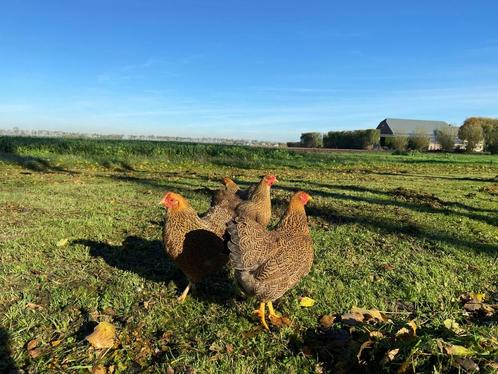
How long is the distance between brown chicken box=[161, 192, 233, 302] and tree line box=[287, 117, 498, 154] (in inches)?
2563

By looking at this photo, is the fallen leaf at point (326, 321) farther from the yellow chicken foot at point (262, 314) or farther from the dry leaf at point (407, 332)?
the dry leaf at point (407, 332)

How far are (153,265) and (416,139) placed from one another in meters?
70.1

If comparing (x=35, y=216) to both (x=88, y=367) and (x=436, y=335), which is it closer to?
(x=88, y=367)

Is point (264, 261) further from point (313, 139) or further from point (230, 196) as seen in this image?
Result: point (313, 139)

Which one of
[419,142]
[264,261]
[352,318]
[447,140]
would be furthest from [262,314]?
[447,140]

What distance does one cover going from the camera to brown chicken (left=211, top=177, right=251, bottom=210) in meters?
5.84

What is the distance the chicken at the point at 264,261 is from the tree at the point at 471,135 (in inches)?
2987

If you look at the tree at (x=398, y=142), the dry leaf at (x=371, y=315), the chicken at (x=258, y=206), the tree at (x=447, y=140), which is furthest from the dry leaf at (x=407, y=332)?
the tree at (x=447, y=140)

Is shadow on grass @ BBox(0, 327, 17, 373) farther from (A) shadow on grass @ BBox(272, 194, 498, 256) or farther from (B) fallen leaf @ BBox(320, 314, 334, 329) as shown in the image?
(A) shadow on grass @ BBox(272, 194, 498, 256)

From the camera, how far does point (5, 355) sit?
2.88m

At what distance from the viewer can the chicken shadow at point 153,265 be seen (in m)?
4.15

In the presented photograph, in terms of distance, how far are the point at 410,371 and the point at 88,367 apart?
2.10 metres

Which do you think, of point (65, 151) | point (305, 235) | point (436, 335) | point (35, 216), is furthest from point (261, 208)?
point (65, 151)

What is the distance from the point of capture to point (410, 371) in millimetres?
2367
